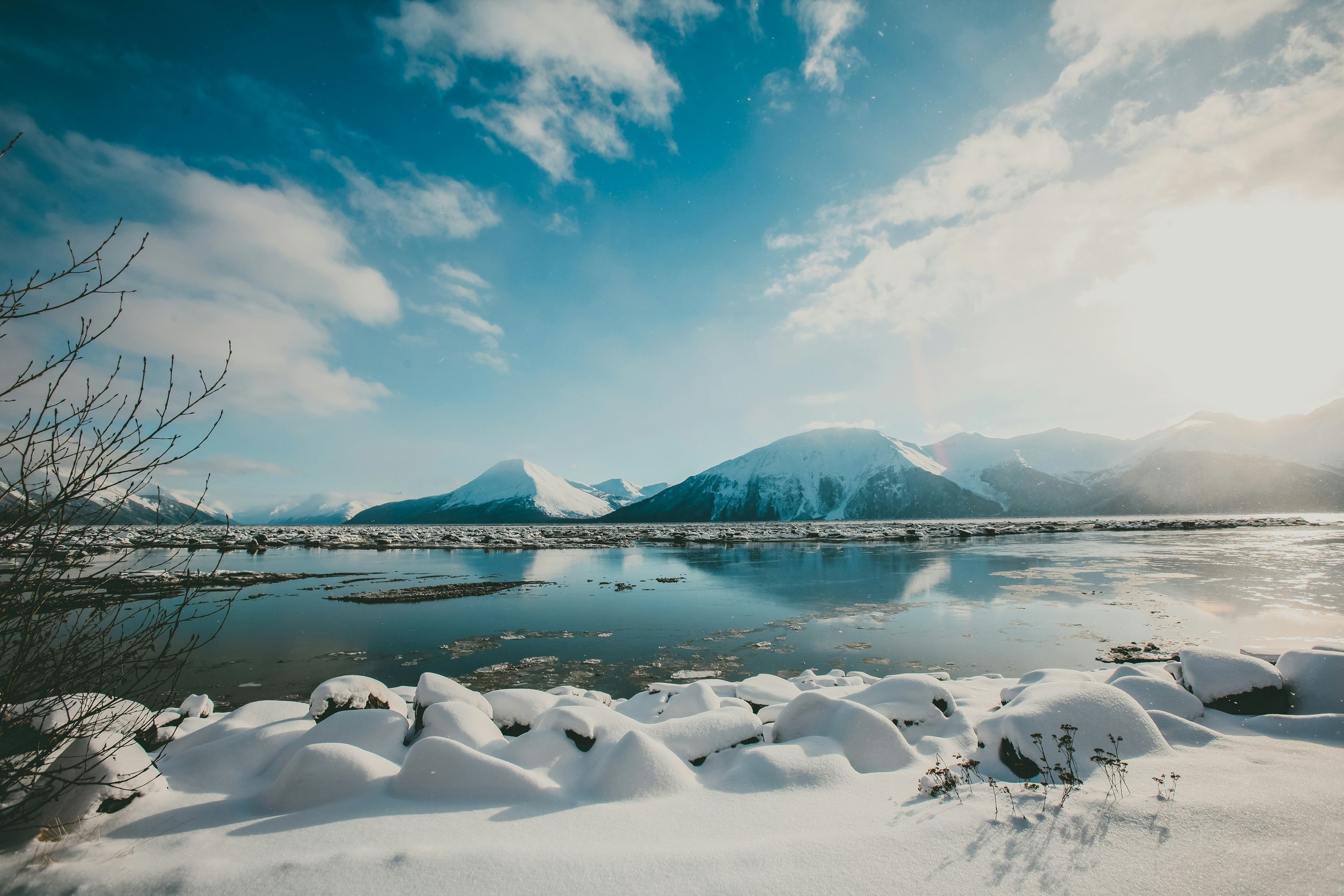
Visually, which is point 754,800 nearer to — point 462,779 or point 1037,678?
point 462,779

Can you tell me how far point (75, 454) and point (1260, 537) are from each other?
2797 inches

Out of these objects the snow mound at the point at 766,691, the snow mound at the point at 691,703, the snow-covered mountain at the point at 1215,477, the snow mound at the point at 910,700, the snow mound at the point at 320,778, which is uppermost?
the snow-covered mountain at the point at 1215,477

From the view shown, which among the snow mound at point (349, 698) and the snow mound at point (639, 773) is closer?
the snow mound at point (639, 773)

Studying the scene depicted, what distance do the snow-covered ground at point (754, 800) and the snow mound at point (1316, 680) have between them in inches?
1.2

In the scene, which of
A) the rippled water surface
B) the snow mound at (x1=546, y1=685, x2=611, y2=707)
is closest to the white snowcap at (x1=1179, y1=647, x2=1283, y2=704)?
the rippled water surface

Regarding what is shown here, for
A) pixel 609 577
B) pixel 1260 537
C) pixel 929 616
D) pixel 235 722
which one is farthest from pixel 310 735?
pixel 1260 537

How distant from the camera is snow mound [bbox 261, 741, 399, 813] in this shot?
5.23 metres

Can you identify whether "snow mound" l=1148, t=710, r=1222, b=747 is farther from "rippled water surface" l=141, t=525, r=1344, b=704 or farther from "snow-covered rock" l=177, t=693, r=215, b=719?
"snow-covered rock" l=177, t=693, r=215, b=719

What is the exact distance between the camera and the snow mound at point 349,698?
796 cm

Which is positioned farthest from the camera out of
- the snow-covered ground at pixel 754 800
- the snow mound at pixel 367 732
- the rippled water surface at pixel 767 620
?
the rippled water surface at pixel 767 620

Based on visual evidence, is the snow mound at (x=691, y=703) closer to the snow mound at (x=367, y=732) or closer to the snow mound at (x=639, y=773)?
the snow mound at (x=639, y=773)

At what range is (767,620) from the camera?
59.0ft

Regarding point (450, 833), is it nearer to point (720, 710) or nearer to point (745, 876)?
point (745, 876)

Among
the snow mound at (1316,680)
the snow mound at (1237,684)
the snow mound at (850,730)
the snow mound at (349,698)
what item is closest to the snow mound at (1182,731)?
the snow mound at (1237,684)
